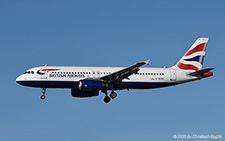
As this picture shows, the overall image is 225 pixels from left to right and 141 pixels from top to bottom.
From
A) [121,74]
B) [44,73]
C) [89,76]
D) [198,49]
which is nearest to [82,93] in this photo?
[89,76]

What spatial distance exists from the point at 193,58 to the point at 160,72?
5.91 m

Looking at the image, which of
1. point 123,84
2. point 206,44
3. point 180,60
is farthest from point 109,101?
point 206,44

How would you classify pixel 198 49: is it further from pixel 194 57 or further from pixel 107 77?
pixel 107 77

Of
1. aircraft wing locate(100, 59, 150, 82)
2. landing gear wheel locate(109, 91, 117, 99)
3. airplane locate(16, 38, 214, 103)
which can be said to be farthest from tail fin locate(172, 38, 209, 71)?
landing gear wheel locate(109, 91, 117, 99)

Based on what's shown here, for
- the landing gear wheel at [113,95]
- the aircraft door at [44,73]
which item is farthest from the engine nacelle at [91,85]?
the aircraft door at [44,73]

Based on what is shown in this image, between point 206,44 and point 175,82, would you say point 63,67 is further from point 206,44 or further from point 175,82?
point 206,44

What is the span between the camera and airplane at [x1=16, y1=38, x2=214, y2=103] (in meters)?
50.0

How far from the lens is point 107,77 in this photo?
50.0m

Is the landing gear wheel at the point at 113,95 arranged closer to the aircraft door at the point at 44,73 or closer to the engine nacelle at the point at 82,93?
the engine nacelle at the point at 82,93

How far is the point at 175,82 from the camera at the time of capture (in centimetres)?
5391

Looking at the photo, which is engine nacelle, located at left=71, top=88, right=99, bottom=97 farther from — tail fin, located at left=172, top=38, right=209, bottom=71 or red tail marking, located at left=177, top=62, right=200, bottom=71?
red tail marking, located at left=177, top=62, right=200, bottom=71

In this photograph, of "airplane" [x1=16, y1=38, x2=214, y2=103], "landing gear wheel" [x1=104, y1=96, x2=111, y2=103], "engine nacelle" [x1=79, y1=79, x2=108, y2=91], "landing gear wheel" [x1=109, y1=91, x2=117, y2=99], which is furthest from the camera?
"landing gear wheel" [x1=104, y1=96, x2=111, y2=103]

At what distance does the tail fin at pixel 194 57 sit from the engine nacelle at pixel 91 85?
11287mm

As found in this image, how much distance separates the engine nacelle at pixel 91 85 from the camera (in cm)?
4912
